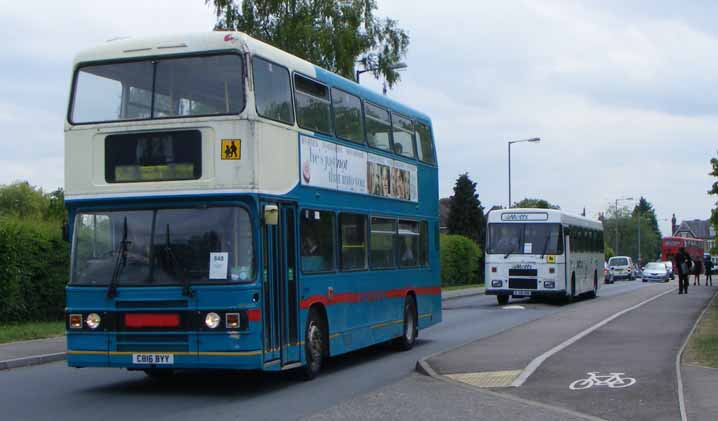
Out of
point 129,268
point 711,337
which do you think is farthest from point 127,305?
point 711,337

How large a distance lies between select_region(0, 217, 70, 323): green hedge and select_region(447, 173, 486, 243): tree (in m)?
Answer: 63.7

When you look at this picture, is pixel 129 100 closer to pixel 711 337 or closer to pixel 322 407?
pixel 322 407

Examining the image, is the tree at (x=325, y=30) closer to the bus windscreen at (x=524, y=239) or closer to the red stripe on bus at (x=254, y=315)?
the bus windscreen at (x=524, y=239)

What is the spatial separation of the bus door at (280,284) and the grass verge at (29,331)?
7.96 m

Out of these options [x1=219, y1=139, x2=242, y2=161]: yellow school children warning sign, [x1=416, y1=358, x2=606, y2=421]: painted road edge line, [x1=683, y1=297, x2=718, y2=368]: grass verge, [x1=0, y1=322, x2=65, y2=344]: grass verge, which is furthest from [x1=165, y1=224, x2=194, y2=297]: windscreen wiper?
[x1=0, y1=322, x2=65, y2=344]: grass verge

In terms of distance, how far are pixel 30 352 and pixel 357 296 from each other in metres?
5.82

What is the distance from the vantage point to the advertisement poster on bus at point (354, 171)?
46.6ft

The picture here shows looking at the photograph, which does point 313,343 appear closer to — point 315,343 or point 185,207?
point 315,343

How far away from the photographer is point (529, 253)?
109 ft

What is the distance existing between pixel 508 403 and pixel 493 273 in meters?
22.1

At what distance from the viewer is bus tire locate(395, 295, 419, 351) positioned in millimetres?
18750

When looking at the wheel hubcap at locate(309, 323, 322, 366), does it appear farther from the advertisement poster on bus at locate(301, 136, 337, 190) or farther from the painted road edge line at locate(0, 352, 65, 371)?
the painted road edge line at locate(0, 352, 65, 371)

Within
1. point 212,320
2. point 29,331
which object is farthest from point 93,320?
point 29,331

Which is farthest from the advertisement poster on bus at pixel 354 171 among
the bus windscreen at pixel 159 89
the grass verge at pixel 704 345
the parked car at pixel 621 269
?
the parked car at pixel 621 269
